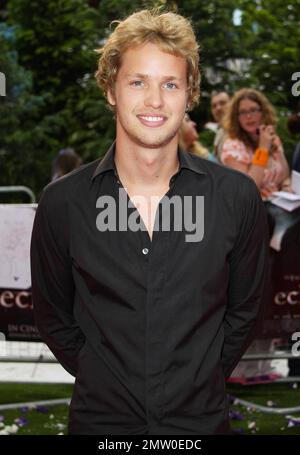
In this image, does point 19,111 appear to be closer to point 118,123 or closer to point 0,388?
point 0,388

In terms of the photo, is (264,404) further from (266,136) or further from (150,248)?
(150,248)

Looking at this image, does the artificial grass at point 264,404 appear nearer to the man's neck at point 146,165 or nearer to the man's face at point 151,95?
the man's neck at point 146,165

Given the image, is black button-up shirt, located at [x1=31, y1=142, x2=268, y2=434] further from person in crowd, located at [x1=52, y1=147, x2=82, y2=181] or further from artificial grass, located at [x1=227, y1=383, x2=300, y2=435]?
person in crowd, located at [x1=52, y1=147, x2=82, y2=181]

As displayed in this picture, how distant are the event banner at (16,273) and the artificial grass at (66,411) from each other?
2.03 feet

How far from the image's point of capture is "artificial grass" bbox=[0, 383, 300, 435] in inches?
255

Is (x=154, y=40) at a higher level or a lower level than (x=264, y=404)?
higher

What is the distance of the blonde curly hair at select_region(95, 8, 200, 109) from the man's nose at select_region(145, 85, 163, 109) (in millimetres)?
117

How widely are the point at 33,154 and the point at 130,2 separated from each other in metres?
3.25

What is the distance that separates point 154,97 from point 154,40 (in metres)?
0.18

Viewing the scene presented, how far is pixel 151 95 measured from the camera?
2.75 meters

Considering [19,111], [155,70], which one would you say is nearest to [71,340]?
[155,70]

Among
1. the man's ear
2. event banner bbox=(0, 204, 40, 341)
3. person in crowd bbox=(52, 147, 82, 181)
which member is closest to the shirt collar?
the man's ear

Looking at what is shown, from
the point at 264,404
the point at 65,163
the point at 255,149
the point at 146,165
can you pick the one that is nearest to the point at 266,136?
the point at 255,149
